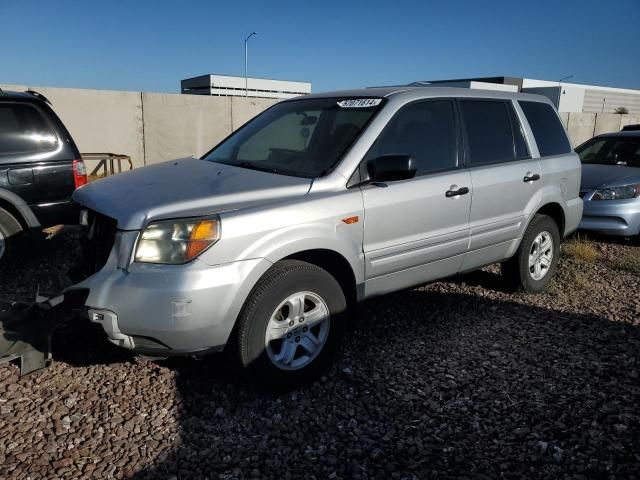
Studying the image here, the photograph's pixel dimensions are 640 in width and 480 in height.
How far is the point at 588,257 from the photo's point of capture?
6.57 metres

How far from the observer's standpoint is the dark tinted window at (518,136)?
15.9 feet

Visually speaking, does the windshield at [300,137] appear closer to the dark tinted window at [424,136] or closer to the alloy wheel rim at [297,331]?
the dark tinted window at [424,136]

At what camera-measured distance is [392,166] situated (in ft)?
11.4

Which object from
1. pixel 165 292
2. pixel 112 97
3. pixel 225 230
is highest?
pixel 112 97

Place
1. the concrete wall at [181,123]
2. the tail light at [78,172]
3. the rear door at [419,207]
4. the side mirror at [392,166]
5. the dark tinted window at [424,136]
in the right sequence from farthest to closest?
the concrete wall at [181,123] < the tail light at [78,172] < the dark tinted window at [424,136] < the rear door at [419,207] < the side mirror at [392,166]

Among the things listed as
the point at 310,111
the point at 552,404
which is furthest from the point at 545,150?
the point at 552,404

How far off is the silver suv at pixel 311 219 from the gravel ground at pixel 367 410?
0.43 metres

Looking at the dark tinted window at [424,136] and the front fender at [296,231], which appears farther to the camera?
the dark tinted window at [424,136]

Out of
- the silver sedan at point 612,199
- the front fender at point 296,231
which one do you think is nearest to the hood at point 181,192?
the front fender at point 296,231

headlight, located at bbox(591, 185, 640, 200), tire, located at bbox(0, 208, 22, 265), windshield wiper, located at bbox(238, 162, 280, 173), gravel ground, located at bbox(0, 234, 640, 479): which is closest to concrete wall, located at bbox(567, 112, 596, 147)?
headlight, located at bbox(591, 185, 640, 200)

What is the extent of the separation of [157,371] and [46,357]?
694 mm

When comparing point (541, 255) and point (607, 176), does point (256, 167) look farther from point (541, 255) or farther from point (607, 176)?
point (607, 176)

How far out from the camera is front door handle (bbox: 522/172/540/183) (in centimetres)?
472

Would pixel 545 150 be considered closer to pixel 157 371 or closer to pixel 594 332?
pixel 594 332
